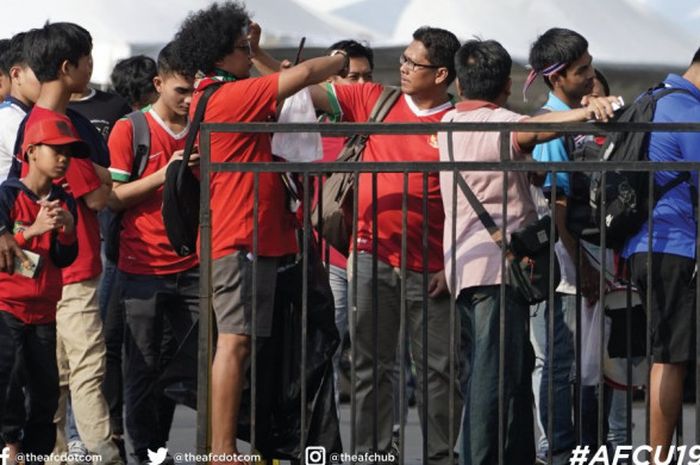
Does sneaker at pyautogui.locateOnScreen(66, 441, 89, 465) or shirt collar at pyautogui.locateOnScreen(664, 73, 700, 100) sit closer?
shirt collar at pyautogui.locateOnScreen(664, 73, 700, 100)

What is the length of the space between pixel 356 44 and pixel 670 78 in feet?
9.73

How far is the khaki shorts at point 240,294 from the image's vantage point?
24.2ft

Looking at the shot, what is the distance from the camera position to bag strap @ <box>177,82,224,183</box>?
7.36 metres

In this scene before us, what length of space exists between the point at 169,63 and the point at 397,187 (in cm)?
146

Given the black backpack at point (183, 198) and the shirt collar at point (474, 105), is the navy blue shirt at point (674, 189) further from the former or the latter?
the black backpack at point (183, 198)

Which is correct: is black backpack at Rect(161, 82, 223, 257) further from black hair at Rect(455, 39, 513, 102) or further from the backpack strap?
black hair at Rect(455, 39, 513, 102)

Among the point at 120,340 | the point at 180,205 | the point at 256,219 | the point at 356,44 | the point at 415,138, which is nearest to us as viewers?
the point at 256,219

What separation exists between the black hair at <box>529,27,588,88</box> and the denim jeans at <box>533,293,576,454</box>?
1.17 m

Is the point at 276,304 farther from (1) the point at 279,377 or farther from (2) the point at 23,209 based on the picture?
(2) the point at 23,209

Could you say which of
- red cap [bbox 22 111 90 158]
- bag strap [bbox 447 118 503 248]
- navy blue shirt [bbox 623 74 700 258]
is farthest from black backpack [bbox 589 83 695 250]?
red cap [bbox 22 111 90 158]

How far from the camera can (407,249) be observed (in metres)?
7.93

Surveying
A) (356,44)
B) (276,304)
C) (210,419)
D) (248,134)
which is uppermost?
(356,44)

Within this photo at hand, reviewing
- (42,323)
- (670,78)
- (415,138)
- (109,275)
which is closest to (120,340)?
(109,275)

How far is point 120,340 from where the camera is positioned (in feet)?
30.1
